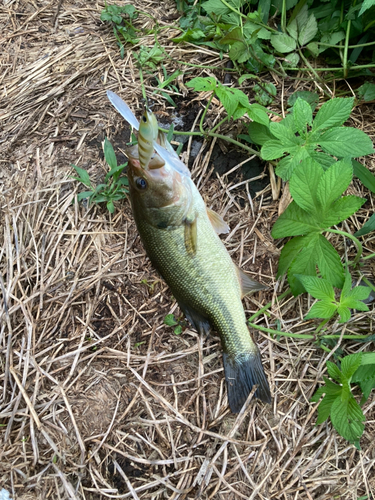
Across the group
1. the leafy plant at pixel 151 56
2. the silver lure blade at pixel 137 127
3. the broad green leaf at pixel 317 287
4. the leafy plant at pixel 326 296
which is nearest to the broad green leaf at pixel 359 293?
the leafy plant at pixel 326 296

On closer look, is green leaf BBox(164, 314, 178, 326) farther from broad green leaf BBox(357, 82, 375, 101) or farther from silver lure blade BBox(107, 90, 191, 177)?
broad green leaf BBox(357, 82, 375, 101)

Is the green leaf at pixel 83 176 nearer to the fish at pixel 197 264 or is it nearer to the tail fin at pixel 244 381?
the fish at pixel 197 264

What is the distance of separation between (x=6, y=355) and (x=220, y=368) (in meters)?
1.62

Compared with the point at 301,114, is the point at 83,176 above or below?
below

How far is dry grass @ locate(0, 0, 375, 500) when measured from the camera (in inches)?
93.0

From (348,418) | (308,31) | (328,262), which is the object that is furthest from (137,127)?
(348,418)

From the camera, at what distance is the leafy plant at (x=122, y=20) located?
3016 mm

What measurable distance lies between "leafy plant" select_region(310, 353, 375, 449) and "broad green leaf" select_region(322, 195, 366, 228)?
0.84 m

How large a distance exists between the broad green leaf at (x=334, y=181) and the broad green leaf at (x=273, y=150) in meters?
0.36

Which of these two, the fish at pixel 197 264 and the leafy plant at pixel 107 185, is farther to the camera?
the leafy plant at pixel 107 185

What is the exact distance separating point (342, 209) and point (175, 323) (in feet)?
4.63

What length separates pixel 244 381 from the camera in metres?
2.41

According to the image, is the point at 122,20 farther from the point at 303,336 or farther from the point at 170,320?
the point at 303,336

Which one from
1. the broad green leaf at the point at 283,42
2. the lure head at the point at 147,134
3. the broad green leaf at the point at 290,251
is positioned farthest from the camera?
the broad green leaf at the point at 283,42
